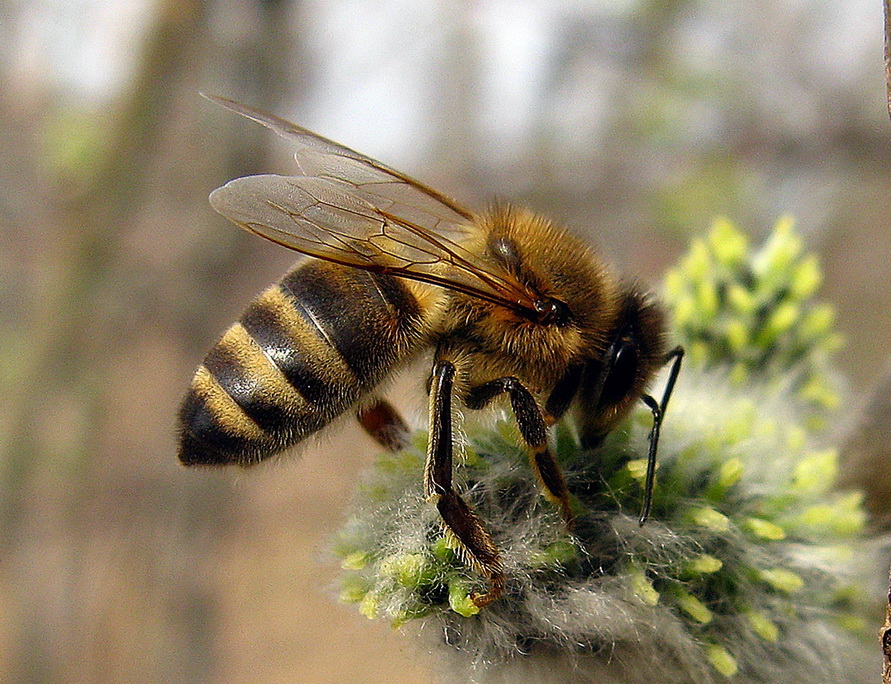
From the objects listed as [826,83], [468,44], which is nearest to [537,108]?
[468,44]

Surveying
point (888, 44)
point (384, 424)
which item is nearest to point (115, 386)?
point (384, 424)

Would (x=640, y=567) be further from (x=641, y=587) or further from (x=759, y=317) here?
(x=759, y=317)

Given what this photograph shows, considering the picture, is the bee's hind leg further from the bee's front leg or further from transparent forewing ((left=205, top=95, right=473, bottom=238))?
transparent forewing ((left=205, top=95, right=473, bottom=238))

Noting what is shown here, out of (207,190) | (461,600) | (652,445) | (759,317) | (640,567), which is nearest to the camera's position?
(461,600)

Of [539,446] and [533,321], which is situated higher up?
[533,321]

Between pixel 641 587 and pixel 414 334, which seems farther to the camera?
pixel 414 334

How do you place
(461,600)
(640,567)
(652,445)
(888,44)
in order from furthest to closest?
(652,445), (640,567), (461,600), (888,44)
